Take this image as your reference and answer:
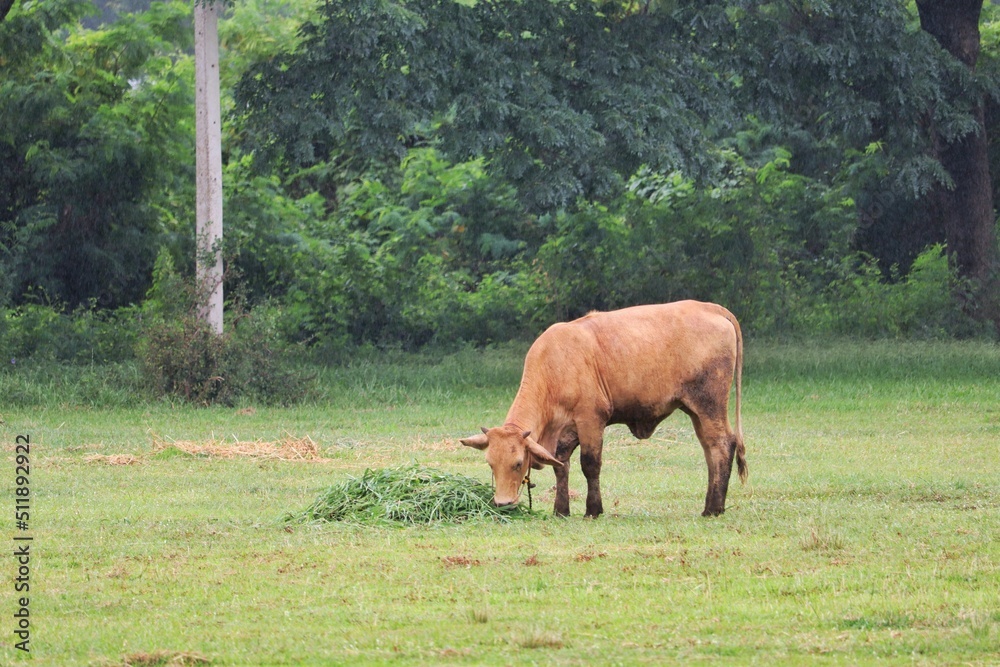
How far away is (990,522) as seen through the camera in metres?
9.73

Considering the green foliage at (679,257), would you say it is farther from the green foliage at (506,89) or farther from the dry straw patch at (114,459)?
the dry straw patch at (114,459)

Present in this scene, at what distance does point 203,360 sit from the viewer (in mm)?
19234

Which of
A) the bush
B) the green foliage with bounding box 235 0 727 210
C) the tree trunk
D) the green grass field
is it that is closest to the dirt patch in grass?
the green grass field

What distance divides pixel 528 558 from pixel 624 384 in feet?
6.96

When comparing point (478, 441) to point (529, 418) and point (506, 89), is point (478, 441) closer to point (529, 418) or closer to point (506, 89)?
point (529, 418)

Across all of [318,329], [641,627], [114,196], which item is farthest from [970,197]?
[641,627]

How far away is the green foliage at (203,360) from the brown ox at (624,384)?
945cm

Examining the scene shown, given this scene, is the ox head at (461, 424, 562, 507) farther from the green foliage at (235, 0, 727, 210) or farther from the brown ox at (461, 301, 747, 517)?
the green foliage at (235, 0, 727, 210)

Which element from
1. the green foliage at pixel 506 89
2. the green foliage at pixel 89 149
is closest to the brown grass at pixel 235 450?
the green foliage at pixel 506 89

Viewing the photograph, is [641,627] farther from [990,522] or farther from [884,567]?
[990,522]

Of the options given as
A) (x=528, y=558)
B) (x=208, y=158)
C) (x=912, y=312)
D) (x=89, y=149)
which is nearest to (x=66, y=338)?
(x=89, y=149)

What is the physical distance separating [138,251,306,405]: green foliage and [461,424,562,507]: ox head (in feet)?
31.8

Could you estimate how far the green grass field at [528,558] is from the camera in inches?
260

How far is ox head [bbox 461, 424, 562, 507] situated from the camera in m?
9.86
